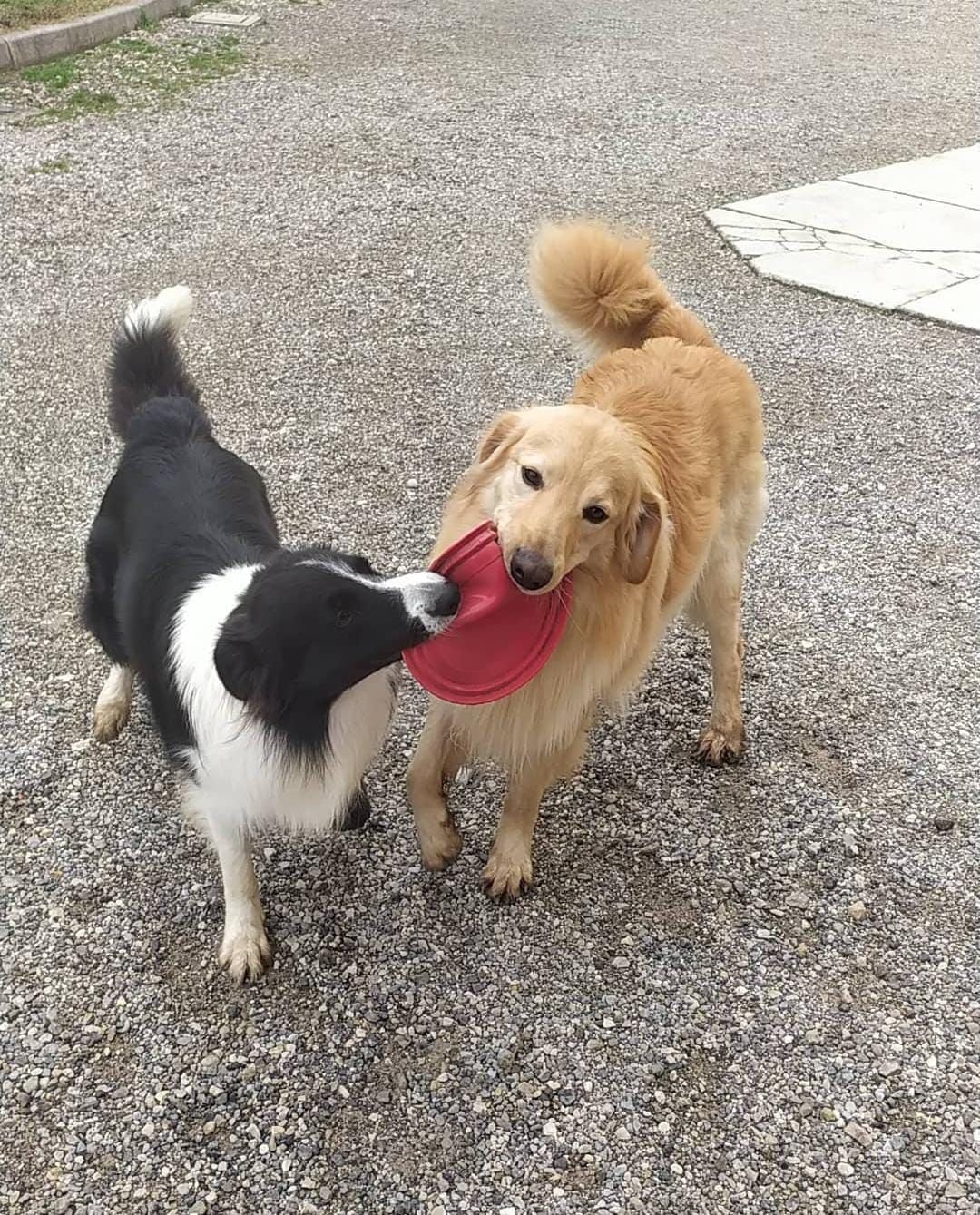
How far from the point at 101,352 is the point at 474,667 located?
3.53m

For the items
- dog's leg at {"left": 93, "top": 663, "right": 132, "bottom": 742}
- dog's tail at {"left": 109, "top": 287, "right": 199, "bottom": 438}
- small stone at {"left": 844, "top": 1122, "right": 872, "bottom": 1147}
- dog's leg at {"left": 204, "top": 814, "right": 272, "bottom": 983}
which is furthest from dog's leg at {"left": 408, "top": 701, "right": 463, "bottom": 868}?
dog's tail at {"left": 109, "top": 287, "right": 199, "bottom": 438}

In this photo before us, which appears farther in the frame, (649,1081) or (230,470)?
(230,470)

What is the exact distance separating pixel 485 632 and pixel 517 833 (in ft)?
2.35

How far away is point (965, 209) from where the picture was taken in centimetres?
704

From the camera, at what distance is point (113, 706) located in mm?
3211

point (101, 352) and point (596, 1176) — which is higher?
point (101, 352)

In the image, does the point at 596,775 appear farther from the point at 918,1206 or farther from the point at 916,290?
the point at 916,290

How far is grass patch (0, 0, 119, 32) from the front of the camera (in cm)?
844

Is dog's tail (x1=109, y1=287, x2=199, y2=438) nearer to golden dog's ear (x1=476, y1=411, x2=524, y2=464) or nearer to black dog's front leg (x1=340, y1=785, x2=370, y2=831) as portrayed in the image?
golden dog's ear (x1=476, y1=411, x2=524, y2=464)

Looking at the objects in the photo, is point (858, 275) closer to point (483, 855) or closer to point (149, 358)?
point (149, 358)

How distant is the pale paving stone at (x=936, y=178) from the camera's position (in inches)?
286

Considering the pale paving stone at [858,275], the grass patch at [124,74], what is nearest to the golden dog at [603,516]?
Result: the pale paving stone at [858,275]

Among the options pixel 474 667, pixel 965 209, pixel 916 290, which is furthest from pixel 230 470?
pixel 965 209

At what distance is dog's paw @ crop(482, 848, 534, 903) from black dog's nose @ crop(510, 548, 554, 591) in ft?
3.18
